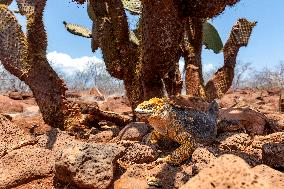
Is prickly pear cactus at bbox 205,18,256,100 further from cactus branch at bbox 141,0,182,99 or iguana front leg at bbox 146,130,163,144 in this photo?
iguana front leg at bbox 146,130,163,144

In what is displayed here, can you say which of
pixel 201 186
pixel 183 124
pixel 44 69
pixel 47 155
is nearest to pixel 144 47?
pixel 44 69

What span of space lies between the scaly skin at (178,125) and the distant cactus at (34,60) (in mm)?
2030

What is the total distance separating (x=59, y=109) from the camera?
20.4ft

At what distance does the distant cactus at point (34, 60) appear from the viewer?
5906mm

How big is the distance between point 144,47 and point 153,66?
327 mm

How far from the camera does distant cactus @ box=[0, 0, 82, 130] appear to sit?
591 cm

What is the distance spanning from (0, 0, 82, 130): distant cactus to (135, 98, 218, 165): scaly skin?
2030 mm

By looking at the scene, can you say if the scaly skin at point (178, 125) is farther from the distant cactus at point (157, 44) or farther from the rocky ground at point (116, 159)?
the distant cactus at point (157, 44)

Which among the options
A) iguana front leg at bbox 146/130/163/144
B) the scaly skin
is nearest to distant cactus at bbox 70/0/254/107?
the scaly skin

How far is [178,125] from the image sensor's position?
428 centimetres

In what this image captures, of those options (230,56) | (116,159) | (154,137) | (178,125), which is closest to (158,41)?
(154,137)

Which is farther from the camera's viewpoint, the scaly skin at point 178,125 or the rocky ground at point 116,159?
the scaly skin at point 178,125

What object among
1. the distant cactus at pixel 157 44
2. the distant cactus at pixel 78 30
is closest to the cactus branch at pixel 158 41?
the distant cactus at pixel 157 44

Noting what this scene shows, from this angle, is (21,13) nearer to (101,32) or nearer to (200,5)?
(101,32)
